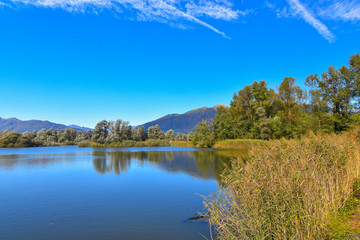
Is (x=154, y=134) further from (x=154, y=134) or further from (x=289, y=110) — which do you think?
(x=289, y=110)

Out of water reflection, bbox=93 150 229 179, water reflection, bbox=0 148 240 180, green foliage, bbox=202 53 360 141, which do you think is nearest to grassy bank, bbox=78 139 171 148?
green foliage, bbox=202 53 360 141

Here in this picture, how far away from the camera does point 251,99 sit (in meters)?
56.5

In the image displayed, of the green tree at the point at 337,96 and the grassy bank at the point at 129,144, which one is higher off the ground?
the green tree at the point at 337,96

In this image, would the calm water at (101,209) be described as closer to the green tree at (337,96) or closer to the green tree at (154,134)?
the green tree at (337,96)

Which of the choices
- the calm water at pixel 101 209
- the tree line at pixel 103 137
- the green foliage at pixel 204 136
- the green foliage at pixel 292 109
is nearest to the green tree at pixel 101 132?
the tree line at pixel 103 137

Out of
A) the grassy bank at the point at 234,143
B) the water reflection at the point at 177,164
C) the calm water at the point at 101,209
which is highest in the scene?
the grassy bank at the point at 234,143

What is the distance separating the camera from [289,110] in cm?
5012

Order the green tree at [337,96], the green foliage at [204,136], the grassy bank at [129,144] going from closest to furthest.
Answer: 1. the green tree at [337,96]
2. the green foliage at [204,136]
3. the grassy bank at [129,144]

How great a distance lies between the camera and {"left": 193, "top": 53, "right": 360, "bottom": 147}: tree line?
3098cm

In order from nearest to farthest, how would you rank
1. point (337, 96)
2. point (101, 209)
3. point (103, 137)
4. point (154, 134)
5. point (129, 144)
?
point (101, 209)
point (337, 96)
point (129, 144)
point (103, 137)
point (154, 134)

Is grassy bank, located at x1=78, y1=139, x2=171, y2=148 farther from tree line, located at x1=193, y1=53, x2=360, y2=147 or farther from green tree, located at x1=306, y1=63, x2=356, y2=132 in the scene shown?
green tree, located at x1=306, y1=63, x2=356, y2=132

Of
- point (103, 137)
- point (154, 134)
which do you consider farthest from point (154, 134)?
point (103, 137)

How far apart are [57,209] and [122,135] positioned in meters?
61.6

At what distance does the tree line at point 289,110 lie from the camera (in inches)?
1220
